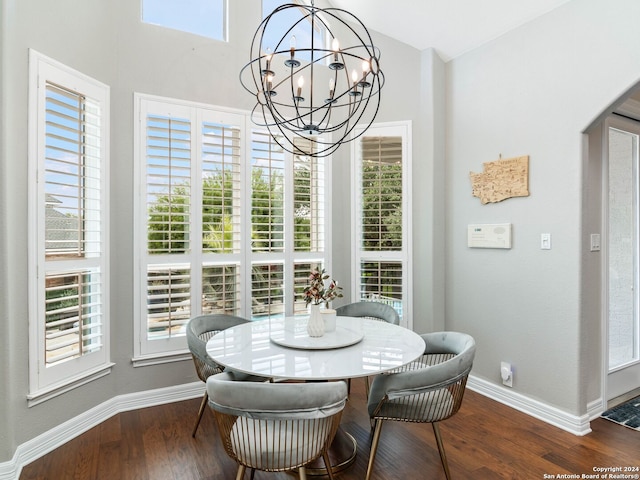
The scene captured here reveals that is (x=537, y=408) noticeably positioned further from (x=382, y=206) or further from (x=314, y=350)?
(x=382, y=206)

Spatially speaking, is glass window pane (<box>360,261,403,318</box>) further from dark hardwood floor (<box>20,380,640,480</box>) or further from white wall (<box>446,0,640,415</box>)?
dark hardwood floor (<box>20,380,640,480</box>)

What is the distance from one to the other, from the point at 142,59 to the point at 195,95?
0.46 meters

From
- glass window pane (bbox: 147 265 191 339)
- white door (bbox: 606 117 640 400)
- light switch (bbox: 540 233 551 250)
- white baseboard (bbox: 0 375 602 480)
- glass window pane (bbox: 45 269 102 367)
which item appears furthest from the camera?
white door (bbox: 606 117 640 400)

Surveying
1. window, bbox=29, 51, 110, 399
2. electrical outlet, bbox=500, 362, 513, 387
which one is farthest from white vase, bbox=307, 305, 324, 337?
electrical outlet, bbox=500, 362, 513, 387

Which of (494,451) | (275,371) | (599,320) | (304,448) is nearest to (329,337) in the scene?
(275,371)

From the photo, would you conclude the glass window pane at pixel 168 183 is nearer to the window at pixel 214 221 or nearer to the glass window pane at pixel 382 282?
the window at pixel 214 221

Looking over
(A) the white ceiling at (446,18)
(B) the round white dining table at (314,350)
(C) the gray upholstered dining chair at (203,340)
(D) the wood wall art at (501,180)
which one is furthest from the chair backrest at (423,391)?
(A) the white ceiling at (446,18)

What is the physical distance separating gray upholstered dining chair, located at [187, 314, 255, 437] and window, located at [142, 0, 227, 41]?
94.4 inches

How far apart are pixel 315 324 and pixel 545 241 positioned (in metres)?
1.83

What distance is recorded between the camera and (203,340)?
276 centimetres

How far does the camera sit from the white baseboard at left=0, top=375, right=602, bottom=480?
7.43 ft

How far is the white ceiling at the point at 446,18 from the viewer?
2.91m

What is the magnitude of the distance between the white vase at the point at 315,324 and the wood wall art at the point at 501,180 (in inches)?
72.2

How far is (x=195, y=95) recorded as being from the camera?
10.5 ft
